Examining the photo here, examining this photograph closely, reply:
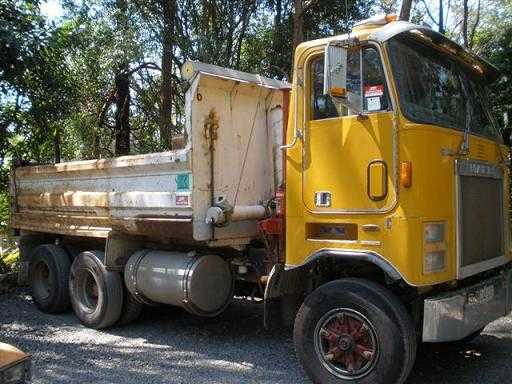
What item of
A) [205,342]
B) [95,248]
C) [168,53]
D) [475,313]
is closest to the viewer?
[475,313]

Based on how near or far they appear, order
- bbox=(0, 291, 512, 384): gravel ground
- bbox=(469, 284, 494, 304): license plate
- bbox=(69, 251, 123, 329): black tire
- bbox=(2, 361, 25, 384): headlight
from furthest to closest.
A: 1. bbox=(69, 251, 123, 329): black tire
2. bbox=(0, 291, 512, 384): gravel ground
3. bbox=(469, 284, 494, 304): license plate
4. bbox=(2, 361, 25, 384): headlight

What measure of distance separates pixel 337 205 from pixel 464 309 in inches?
49.1

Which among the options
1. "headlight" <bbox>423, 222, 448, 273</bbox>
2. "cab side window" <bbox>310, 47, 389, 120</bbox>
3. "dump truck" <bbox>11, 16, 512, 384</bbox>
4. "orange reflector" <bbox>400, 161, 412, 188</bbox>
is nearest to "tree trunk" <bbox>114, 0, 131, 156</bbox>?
"dump truck" <bbox>11, 16, 512, 384</bbox>

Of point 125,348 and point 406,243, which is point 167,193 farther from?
point 406,243

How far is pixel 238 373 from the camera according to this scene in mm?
5316

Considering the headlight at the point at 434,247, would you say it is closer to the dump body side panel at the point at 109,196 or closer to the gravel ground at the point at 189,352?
the gravel ground at the point at 189,352

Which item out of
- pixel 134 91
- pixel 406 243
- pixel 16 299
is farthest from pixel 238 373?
pixel 134 91

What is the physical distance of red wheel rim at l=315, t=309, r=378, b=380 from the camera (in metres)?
4.52

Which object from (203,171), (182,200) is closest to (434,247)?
(203,171)

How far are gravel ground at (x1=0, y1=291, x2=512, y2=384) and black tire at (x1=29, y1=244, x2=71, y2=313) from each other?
0.69 feet

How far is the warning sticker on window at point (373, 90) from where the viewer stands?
14.9ft

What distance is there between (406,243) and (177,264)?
2.56 m

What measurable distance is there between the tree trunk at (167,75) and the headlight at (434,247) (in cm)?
814

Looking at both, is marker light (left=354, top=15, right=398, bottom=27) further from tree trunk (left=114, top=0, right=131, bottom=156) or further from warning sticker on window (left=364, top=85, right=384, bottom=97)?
tree trunk (left=114, top=0, right=131, bottom=156)
